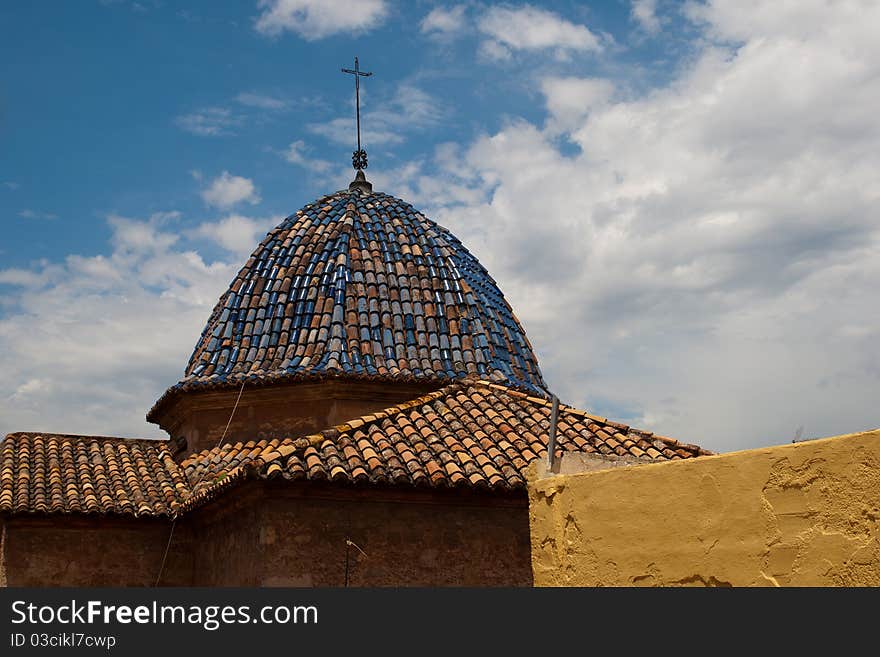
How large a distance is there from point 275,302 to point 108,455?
3.27 metres

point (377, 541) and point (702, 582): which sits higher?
point (377, 541)

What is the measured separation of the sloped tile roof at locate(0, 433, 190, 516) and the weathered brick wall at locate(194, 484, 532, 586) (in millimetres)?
2384

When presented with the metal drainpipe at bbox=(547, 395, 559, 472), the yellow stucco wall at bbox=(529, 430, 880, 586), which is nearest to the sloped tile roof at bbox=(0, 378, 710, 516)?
the metal drainpipe at bbox=(547, 395, 559, 472)

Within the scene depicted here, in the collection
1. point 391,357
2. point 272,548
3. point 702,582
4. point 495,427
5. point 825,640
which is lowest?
point 825,640

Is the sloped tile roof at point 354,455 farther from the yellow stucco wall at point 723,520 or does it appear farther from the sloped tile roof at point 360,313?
the yellow stucco wall at point 723,520

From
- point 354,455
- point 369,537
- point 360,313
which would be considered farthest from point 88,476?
point 369,537

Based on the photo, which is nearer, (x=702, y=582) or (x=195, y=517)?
(x=702, y=582)

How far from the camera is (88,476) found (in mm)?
13852

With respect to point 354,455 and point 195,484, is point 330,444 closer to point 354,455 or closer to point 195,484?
point 354,455

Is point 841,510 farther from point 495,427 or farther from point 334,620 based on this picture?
point 495,427

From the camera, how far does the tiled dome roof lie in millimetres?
14469

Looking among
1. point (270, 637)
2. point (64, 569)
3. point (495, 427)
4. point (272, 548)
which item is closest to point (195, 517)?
point (64, 569)

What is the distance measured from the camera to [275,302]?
15.5 meters

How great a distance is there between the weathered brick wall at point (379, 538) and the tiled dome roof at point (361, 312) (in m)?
3.04
